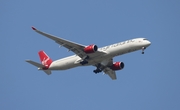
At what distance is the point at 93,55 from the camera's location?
70.8 metres

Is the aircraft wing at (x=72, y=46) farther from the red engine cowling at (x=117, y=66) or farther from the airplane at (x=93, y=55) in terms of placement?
the red engine cowling at (x=117, y=66)

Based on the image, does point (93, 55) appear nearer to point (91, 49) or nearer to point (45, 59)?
point (91, 49)

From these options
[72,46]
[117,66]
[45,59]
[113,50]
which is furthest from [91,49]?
[45,59]

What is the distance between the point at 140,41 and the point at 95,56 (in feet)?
24.7

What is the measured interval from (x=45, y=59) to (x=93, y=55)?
12.1 meters

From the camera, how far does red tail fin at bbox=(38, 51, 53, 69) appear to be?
77450 mm

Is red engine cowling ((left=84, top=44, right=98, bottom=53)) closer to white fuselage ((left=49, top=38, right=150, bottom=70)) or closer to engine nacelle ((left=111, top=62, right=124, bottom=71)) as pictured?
white fuselage ((left=49, top=38, right=150, bottom=70))

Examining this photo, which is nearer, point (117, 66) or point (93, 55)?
point (93, 55)

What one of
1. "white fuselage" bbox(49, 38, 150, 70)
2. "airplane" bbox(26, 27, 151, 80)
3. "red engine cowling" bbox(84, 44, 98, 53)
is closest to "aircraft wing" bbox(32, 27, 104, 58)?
"airplane" bbox(26, 27, 151, 80)

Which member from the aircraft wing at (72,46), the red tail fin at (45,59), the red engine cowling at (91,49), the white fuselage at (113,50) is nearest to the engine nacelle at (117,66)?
the white fuselage at (113,50)

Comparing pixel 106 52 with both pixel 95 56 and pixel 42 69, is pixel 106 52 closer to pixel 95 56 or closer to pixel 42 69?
pixel 95 56

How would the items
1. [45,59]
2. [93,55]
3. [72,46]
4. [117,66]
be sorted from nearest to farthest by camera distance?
[72,46] < [93,55] < [117,66] < [45,59]

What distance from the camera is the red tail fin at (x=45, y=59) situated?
7745 centimetres

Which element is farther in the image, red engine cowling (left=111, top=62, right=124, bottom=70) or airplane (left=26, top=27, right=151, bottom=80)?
red engine cowling (left=111, top=62, right=124, bottom=70)
